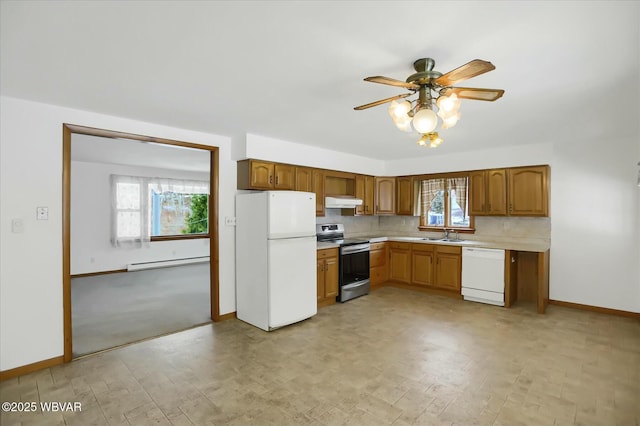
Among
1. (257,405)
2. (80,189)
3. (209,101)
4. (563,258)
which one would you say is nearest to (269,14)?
(209,101)

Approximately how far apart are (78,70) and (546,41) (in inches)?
117

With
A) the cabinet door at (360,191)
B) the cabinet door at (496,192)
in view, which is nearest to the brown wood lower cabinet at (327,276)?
the cabinet door at (360,191)

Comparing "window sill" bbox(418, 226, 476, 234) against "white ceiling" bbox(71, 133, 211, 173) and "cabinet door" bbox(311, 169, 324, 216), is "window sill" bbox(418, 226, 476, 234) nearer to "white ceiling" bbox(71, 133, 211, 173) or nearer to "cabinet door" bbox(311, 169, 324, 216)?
"cabinet door" bbox(311, 169, 324, 216)

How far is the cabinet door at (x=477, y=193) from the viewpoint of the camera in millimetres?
5105

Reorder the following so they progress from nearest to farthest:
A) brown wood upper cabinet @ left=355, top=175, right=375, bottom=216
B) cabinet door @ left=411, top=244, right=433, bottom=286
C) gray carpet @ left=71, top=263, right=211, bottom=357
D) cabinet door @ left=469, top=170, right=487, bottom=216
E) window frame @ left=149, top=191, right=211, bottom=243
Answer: gray carpet @ left=71, top=263, right=211, bottom=357, cabinet door @ left=469, top=170, right=487, bottom=216, cabinet door @ left=411, top=244, right=433, bottom=286, brown wood upper cabinet @ left=355, top=175, right=375, bottom=216, window frame @ left=149, top=191, right=211, bottom=243

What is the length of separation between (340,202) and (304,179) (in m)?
0.75

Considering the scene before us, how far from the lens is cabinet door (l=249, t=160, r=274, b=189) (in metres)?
4.05

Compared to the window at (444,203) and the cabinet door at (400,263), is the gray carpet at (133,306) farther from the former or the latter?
the window at (444,203)

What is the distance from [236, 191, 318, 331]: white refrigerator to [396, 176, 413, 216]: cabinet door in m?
2.53

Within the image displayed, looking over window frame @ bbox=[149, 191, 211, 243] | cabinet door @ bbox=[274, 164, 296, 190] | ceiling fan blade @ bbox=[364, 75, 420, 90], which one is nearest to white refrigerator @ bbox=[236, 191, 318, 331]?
cabinet door @ bbox=[274, 164, 296, 190]

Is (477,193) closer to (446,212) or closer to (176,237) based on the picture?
(446,212)

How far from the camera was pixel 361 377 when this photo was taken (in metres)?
2.66

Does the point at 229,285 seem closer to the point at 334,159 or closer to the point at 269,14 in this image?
the point at 334,159

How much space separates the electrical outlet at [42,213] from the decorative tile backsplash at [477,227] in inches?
139
